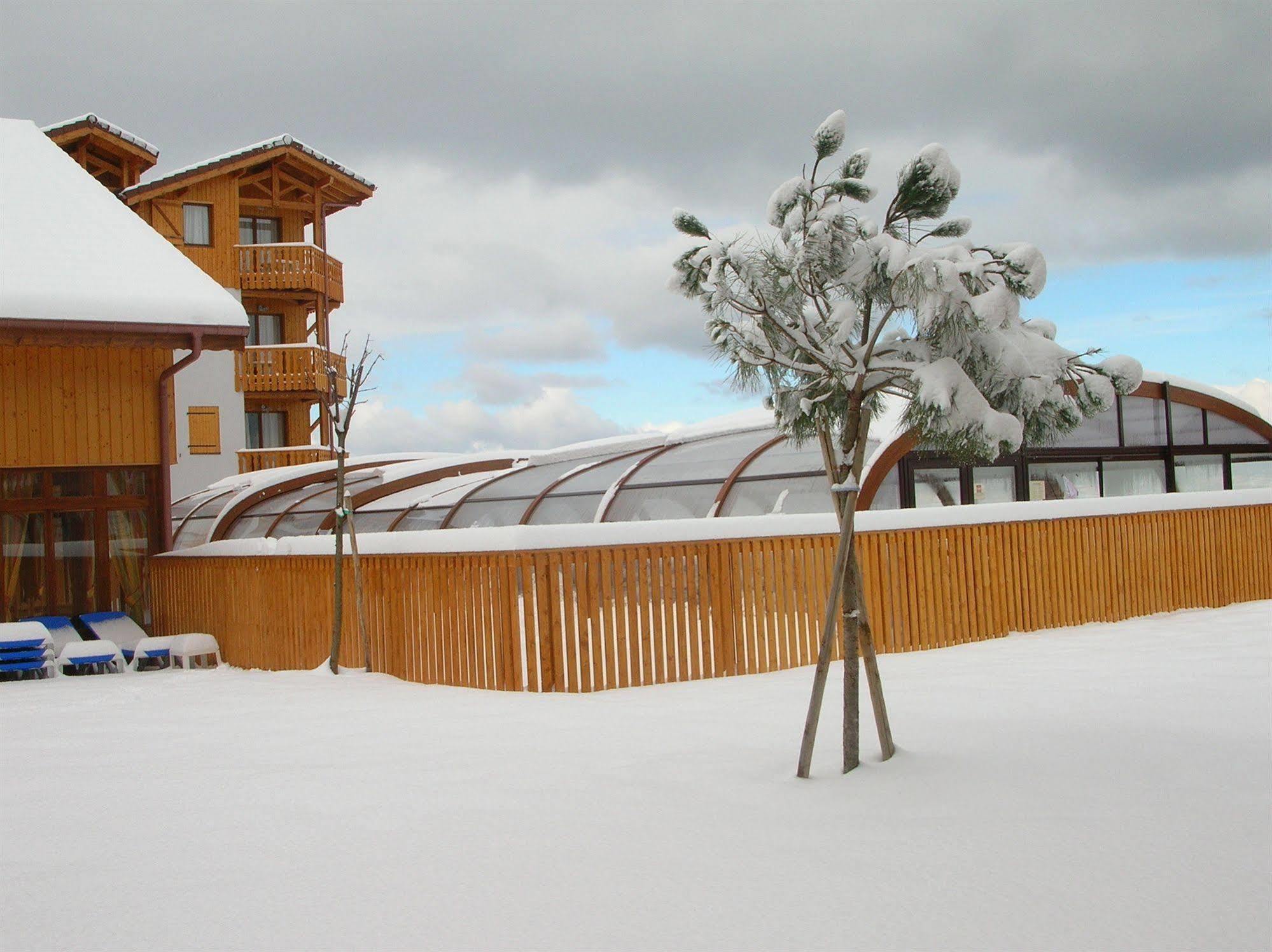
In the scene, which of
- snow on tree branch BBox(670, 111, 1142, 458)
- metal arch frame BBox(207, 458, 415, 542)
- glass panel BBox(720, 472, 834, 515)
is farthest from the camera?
metal arch frame BBox(207, 458, 415, 542)

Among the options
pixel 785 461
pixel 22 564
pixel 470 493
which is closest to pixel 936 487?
pixel 785 461

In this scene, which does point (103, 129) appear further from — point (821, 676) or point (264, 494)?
point (821, 676)

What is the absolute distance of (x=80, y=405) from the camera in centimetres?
1412

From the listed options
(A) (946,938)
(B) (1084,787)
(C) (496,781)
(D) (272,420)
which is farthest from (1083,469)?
(D) (272,420)

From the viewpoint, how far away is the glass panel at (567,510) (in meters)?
13.0

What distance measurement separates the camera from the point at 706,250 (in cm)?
570

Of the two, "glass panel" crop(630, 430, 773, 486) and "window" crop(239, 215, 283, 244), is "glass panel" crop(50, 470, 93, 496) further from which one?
"window" crop(239, 215, 283, 244)

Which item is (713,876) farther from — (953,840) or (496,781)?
(496,781)

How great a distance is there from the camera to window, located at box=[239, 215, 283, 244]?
29595 millimetres

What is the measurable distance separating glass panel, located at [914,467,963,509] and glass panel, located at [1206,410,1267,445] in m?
5.19

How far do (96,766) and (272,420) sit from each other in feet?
80.1

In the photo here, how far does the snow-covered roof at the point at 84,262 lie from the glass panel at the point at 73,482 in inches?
98.8

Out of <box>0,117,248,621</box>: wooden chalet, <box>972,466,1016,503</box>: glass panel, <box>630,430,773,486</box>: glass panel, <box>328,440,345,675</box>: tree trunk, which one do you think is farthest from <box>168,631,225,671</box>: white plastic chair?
<box>972,466,1016,503</box>: glass panel

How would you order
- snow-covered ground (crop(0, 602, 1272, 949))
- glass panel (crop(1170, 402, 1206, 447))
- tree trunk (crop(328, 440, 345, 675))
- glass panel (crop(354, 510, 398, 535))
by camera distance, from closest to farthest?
snow-covered ground (crop(0, 602, 1272, 949)), tree trunk (crop(328, 440, 345, 675)), glass panel (crop(1170, 402, 1206, 447)), glass panel (crop(354, 510, 398, 535))
